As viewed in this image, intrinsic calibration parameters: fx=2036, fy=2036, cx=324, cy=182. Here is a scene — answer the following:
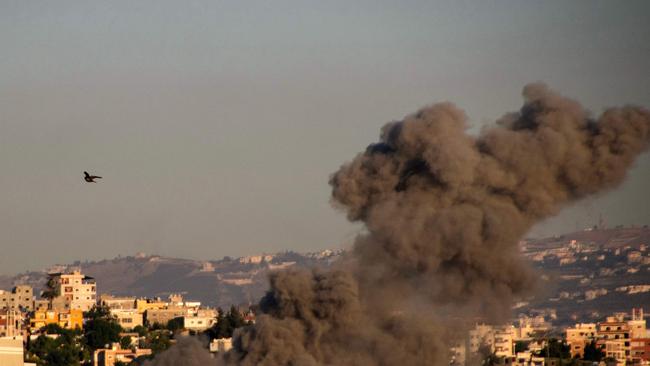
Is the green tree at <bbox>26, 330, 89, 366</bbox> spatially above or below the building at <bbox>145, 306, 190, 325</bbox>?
below

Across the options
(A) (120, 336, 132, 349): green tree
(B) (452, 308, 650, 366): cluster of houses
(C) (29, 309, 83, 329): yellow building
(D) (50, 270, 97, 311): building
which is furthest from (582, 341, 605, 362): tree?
(D) (50, 270, 97, 311): building

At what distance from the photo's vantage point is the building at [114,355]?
317ft

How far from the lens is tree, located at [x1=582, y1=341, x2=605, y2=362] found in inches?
4216

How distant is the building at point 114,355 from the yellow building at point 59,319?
12.9 m

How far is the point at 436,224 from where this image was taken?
59844 mm

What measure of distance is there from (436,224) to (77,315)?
2403 inches

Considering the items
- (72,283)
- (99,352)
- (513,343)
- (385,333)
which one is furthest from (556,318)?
(385,333)

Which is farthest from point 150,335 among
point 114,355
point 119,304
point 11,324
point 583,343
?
point 119,304

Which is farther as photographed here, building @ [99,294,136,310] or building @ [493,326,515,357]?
building @ [99,294,136,310]

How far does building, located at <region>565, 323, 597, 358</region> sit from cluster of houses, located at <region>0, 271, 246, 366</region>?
1813 centimetres

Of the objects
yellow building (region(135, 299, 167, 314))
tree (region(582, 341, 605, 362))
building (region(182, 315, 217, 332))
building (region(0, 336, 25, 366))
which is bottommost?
building (region(0, 336, 25, 366))

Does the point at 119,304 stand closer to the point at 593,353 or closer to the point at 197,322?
the point at 197,322

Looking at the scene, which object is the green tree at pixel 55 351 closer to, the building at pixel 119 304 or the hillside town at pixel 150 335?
the hillside town at pixel 150 335

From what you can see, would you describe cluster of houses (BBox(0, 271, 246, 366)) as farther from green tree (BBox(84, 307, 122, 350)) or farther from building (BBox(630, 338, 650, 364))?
building (BBox(630, 338, 650, 364))
